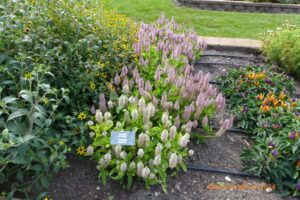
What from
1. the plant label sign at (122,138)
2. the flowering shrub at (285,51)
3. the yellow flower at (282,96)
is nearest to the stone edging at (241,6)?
the flowering shrub at (285,51)

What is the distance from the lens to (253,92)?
395 cm

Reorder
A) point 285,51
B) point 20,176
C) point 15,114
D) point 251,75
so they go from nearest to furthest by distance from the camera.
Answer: point 15,114
point 20,176
point 251,75
point 285,51

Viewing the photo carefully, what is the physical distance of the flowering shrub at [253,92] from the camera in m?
3.62

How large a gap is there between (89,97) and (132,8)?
185 inches

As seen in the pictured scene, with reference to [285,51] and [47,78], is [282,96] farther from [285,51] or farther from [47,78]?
[47,78]

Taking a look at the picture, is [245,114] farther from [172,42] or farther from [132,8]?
[132,8]

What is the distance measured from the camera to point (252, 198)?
2.84m

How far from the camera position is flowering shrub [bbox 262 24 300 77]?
4574 millimetres

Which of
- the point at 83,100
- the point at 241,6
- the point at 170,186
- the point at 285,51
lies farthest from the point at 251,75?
the point at 241,6

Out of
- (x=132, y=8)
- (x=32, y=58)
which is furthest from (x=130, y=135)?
(x=132, y=8)

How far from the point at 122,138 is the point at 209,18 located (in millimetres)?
5046

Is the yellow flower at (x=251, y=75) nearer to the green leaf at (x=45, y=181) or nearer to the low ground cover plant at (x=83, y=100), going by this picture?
the low ground cover plant at (x=83, y=100)

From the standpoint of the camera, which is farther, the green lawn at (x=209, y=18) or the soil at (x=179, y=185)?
the green lawn at (x=209, y=18)

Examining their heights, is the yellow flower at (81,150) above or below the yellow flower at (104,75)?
below
